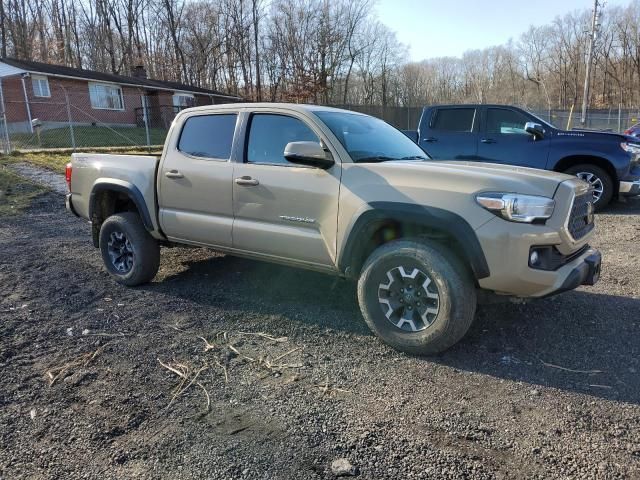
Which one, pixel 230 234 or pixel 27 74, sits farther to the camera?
pixel 27 74

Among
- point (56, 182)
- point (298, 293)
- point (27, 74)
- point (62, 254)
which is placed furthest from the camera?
point (27, 74)

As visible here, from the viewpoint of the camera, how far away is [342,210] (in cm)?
367

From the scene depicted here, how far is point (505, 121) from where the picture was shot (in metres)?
8.99

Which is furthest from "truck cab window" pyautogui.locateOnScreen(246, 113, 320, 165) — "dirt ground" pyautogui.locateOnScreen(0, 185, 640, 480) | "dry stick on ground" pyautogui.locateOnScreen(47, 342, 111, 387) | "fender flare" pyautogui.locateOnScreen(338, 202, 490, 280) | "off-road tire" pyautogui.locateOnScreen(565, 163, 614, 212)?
"off-road tire" pyautogui.locateOnScreen(565, 163, 614, 212)

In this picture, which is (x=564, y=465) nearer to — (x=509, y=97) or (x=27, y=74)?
(x=27, y=74)

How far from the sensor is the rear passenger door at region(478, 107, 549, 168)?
339 inches

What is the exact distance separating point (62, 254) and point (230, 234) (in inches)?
131

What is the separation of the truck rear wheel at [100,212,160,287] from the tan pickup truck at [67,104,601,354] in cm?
2

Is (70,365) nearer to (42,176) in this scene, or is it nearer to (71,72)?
(42,176)

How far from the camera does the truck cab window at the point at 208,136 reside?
450 cm

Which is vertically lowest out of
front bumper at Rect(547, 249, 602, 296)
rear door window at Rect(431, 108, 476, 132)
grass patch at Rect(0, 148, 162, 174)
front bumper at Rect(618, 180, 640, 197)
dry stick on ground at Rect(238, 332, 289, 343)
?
dry stick on ground at Rect(238, 332, 289, 343)

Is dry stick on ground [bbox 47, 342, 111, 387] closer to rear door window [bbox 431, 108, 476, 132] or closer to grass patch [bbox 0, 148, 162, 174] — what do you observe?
rear door window [bbox 431, 108, 476, 132]

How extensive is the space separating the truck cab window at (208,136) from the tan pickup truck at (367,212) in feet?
0.04

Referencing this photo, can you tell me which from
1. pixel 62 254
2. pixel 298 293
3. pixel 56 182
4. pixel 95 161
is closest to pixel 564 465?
pixel 298 293
